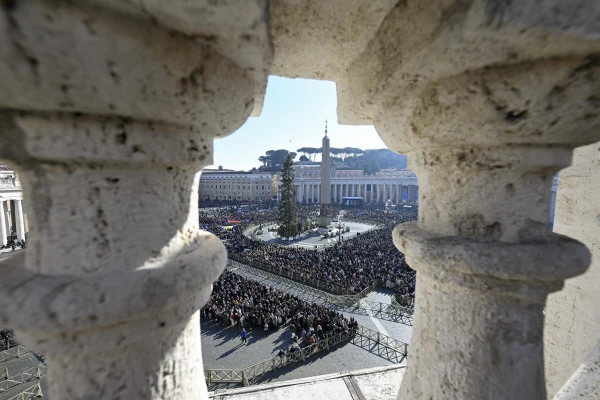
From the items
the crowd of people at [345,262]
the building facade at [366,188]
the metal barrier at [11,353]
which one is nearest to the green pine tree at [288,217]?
the crowd of people at [345,262]

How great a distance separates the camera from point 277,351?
26.4ft

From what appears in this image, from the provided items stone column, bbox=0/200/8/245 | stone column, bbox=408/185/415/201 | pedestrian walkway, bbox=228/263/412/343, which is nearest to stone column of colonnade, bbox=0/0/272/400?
pedestrian walkway, bbox=228/263/412/343

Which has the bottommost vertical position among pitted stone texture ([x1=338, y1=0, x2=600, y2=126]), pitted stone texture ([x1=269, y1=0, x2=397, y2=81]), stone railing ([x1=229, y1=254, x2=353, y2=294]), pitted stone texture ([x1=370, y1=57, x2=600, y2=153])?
stone railing ([x1=229, y1=254, x2=353, y2=294])

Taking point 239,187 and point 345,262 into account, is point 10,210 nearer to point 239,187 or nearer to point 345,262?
point 345,262

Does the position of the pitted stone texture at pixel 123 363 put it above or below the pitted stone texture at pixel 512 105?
below

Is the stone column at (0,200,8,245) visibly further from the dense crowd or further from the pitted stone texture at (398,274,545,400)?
the pitted stone texture at (398,274,545,400)

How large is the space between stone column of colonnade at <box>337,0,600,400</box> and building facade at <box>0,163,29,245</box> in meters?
27.9

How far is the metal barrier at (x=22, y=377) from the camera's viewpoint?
663 cm

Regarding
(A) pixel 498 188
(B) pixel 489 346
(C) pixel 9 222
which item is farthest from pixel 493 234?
(C) pixel 9 222

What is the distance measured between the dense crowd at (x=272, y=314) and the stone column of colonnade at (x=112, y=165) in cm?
791

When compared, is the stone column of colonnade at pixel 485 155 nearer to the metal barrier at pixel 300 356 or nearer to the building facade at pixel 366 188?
the metal barrier at pixel 300 356

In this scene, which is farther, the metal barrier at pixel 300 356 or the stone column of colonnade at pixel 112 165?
the metal barrier at pixel 300 356

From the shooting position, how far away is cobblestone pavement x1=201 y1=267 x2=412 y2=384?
7090 millimetres

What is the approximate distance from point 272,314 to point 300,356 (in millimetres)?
2212
